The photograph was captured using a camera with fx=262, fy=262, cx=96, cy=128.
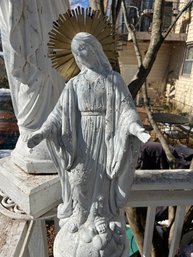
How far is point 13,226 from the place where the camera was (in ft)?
3.95

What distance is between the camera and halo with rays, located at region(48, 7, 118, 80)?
3.12ft

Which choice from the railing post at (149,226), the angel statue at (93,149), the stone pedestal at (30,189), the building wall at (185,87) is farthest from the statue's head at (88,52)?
the building wall at (185,87)

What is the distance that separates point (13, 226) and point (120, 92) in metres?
0.79

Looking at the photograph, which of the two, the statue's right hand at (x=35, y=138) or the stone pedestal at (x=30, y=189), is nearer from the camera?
the statue's right hand at (x=35, y=138)

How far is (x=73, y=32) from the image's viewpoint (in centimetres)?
98

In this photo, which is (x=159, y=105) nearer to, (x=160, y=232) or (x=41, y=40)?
(x=160, y=232)

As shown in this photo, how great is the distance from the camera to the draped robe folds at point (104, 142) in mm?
951

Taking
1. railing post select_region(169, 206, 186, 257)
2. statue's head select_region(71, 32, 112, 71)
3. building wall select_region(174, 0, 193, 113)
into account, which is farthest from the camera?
building wall select_region(174, 0, 193, 113)

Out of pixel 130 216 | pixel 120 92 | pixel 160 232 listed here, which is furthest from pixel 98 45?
pixel 160 232

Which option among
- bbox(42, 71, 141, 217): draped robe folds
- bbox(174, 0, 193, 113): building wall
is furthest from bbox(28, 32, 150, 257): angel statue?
bbox(174, 0, 193, 113): building wall

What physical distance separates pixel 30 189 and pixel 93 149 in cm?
35

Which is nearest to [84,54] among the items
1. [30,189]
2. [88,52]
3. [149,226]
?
[88,52]

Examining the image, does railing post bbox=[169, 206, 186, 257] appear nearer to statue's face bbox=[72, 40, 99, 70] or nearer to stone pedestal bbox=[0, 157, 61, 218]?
stone pedestal bbox=[0, 157, 61, 218]

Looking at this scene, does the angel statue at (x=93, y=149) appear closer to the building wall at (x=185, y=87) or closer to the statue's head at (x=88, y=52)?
the statue's head at (x=88, y=52)
